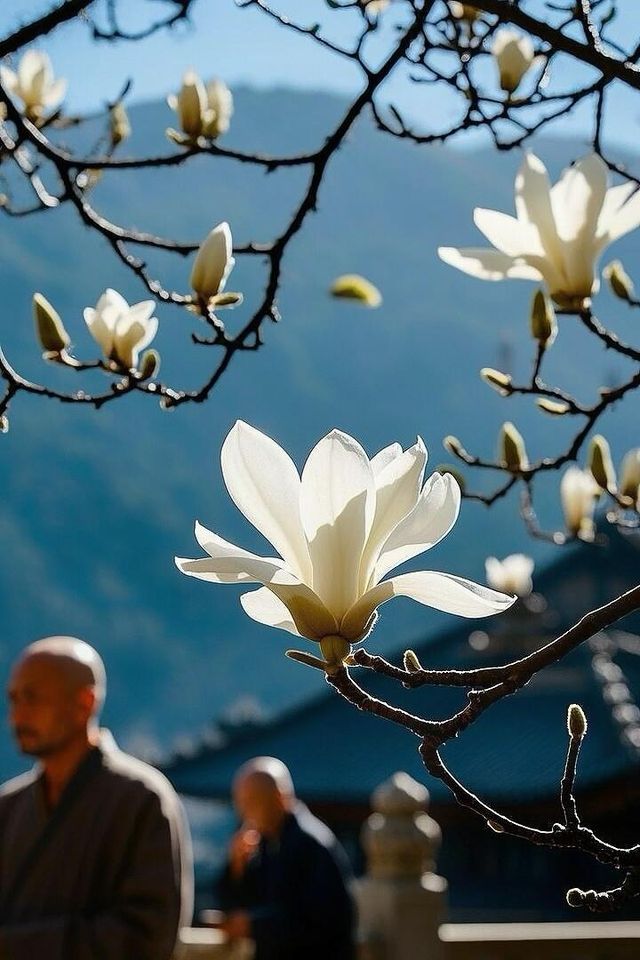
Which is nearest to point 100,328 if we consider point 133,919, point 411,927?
point 133,919

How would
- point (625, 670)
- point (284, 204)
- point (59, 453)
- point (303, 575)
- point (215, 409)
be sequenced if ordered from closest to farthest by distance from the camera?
point (303, 575)
point (625, 670)
point (59, 453)
point (215, 409)
point (284, 204)

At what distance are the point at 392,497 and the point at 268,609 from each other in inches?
3.0

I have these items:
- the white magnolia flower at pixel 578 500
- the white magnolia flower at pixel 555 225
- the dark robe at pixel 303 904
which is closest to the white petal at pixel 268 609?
the white magnolia flower at pixel 555 225

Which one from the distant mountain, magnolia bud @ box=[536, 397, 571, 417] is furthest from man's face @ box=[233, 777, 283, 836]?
the distant mountain

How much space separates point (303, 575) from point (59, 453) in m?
44.8

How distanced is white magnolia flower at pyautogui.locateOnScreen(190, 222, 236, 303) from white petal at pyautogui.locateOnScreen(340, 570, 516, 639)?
49 cm

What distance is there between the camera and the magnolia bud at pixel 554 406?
46.7 inches

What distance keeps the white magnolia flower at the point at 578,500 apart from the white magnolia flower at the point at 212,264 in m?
0.64

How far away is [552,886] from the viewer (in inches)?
353

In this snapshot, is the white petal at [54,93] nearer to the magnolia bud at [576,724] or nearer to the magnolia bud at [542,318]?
the magnolia bud at [542,318]

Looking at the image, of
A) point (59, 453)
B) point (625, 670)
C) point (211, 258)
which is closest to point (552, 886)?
point (625, 670)

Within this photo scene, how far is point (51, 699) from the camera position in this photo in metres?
2.17

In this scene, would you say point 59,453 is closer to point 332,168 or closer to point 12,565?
point 12,565

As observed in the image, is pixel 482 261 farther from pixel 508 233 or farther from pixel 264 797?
pixel 264 797
